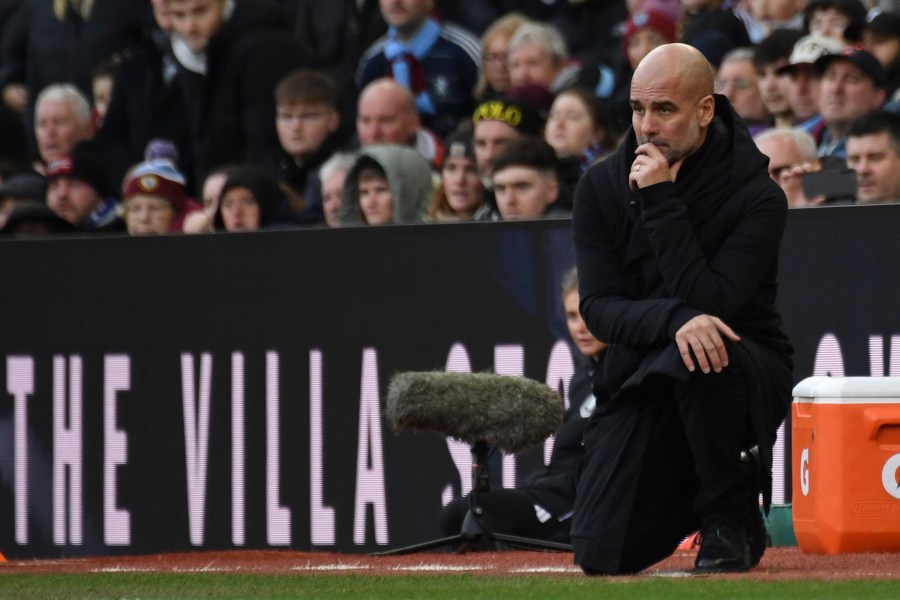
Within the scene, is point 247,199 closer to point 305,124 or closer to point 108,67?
point 305,124

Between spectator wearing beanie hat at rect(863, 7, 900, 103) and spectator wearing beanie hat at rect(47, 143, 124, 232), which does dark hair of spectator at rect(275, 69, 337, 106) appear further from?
spectator wearing beanie hat at rect(863, 7, 900, 103)

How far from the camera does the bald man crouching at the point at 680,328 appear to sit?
573cm

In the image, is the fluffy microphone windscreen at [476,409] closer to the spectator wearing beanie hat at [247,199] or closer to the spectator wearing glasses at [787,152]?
the spectator wearing glasses at [787,152]

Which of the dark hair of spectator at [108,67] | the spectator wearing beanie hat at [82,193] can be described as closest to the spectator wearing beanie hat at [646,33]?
the spectator wearing beanie hat at [82,193]

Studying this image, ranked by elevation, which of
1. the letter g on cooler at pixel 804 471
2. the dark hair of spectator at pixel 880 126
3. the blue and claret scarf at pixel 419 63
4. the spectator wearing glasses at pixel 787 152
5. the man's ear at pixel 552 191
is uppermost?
the blue and claret scarf at pixel 419 63

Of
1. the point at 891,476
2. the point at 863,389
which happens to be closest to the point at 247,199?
the point at 863,389

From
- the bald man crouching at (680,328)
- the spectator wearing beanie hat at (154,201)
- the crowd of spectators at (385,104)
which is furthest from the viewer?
the spectator wearing beanie hat at (154,201)

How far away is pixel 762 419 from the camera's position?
5.82m

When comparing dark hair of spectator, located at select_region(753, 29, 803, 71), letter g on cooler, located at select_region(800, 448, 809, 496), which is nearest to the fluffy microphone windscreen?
letter g on cooler, located at select_region(800, 448, 809, 496)

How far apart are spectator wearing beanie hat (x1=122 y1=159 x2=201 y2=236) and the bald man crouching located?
5205 millimetres

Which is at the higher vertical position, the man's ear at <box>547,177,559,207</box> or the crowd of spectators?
the crowd of spectators

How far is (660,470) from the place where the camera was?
5996 mm

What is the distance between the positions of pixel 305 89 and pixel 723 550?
5.76 metres

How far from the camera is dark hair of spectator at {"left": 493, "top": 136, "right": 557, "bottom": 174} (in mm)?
9258
